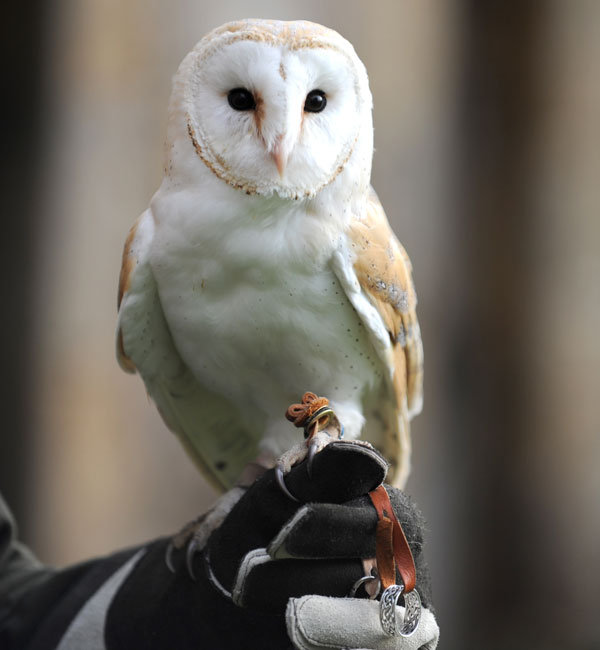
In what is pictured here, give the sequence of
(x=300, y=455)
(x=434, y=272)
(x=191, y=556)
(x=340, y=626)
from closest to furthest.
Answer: (x=340, y=626), (x=300, y=455), (x=191, y=556), (x=434, y=272)

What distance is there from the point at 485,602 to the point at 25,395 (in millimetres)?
1428

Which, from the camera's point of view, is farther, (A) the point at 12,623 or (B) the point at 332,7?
(B) the point at 332,7

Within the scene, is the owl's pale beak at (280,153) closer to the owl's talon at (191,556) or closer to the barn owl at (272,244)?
the barn owl at (272,244)

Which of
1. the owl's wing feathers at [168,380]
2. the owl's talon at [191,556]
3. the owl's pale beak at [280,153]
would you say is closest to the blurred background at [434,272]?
the owl's wing feathers at [168,380]

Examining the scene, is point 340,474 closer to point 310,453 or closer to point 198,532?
point 310,453

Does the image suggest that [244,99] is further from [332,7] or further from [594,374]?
[594,374]

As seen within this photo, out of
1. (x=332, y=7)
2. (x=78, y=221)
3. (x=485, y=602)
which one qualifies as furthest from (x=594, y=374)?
(x=78, y=221)

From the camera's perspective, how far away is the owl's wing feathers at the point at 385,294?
2.60ft

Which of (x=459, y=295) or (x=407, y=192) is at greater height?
(x=407, y=192)

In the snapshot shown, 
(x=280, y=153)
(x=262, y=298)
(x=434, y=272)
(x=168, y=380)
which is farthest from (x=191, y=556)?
(x=434, y=272)

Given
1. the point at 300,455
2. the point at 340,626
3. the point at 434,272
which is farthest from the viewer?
the point at 434,272

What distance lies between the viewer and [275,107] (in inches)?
27.9

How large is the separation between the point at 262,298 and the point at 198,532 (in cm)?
30

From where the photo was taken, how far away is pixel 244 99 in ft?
2.43
